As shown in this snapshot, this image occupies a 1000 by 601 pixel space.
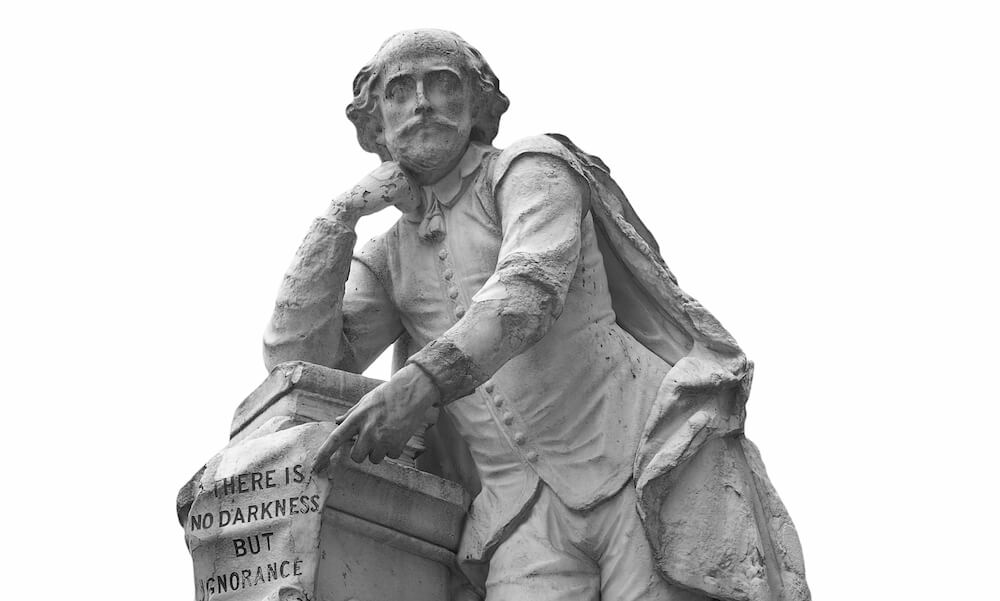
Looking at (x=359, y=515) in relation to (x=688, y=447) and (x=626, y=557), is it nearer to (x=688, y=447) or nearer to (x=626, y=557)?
(x=626, y=557)

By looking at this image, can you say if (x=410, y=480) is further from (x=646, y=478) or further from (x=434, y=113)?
(x=434, y=113)

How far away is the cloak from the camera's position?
678 cm

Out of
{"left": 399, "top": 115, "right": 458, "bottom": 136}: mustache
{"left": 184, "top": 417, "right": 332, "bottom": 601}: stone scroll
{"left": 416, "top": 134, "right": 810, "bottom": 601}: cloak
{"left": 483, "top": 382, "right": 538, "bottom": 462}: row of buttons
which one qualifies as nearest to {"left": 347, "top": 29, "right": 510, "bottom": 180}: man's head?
{"left": 399, "top": 115, "right": 458, "bottom": 136}: mustache

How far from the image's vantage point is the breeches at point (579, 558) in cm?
678

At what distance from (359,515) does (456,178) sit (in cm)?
135

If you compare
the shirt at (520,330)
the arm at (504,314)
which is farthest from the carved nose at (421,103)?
→ the arm at (504,314)

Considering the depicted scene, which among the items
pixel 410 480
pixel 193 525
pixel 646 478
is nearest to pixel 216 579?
pixel 193 525

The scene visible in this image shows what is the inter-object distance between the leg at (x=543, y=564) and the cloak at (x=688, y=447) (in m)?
0.27

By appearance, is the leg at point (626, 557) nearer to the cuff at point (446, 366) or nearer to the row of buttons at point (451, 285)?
the cuff at point (446, 366)

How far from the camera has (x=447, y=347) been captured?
6535 mm

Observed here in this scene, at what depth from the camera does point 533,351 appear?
278 inches

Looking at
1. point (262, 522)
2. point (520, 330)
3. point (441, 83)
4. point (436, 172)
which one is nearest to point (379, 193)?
point (436, 172)

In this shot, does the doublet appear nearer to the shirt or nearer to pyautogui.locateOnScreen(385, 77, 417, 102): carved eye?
the shirt

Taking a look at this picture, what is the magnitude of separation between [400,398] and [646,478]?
930mm
